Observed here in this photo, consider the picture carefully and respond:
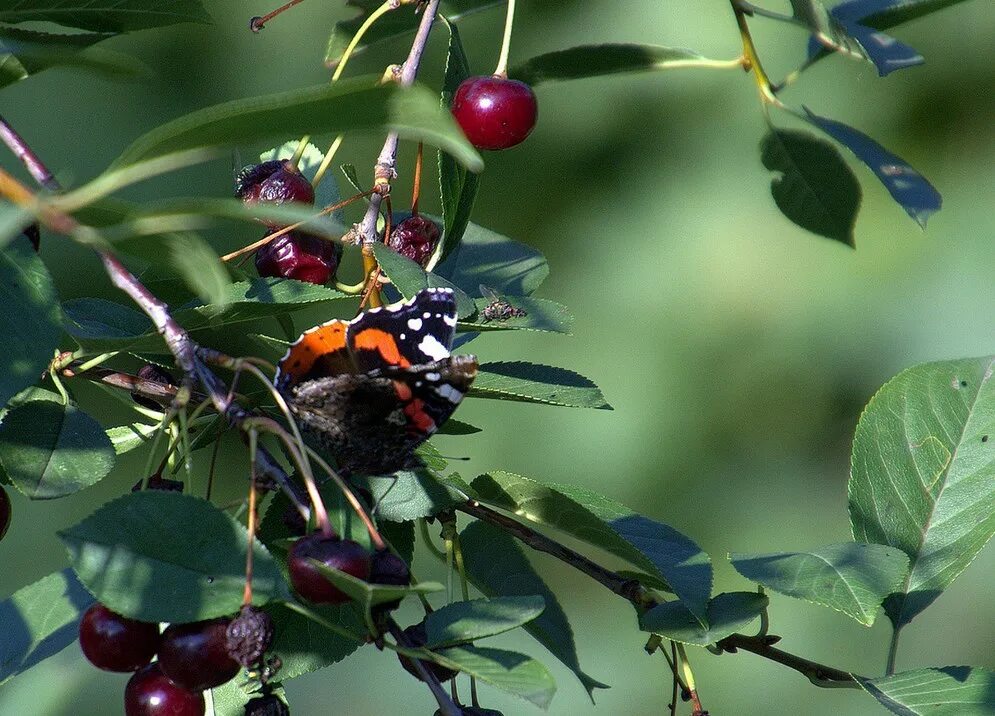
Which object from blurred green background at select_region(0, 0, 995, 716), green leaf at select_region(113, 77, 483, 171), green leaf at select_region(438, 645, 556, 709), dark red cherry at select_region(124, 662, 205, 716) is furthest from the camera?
blurred green background at select_region(0, 0, 995, 716)

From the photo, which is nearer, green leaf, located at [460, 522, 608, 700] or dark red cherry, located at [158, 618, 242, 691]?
dark red cherry, located at [158, 618, 242, 691]

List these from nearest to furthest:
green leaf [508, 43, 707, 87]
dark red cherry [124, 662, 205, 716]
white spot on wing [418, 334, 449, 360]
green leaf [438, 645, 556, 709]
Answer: green leaf [438, 645, 556, 709] → dark red cherry [124, 662, 205, 716] → white spot on wing [418, 334, 449, 360] → green leaf [508, 43, 707, 87]

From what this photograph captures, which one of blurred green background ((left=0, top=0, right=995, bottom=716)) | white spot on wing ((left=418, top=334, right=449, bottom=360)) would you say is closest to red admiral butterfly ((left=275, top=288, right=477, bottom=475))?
white spot on wing ((left=418, top=334, right=449, bottom=360))

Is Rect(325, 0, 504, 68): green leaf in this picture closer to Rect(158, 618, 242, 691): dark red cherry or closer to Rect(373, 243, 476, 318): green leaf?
Rect(373, 243, 476, 318): green leaf

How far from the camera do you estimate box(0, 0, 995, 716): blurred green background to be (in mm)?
2139

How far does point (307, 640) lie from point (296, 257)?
311mm

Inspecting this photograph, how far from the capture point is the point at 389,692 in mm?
2207

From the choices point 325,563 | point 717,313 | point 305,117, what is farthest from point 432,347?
point 717,313

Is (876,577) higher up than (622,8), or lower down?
lower down

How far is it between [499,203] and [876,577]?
5.66 feet

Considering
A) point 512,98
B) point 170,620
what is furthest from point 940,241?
point 170,620

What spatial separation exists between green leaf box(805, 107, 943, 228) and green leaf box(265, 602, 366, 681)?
60 centimetres

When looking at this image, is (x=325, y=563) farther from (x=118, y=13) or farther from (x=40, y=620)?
(x=118, y=13)

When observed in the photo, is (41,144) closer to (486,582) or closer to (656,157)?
(656,157)
